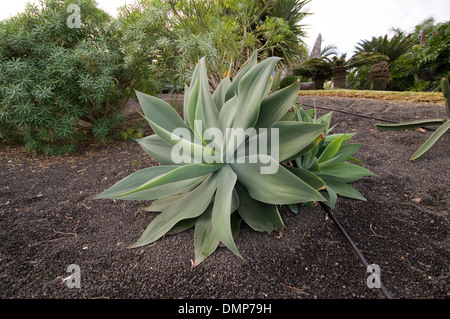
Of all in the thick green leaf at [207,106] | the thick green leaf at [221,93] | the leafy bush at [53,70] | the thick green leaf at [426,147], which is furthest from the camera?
the leafy bush at [53,70]

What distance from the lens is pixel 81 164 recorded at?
6.72 feet

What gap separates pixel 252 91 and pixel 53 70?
186cm

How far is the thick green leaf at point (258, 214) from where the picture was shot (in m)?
1.04

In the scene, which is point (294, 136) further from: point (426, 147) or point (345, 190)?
point (426, 147)

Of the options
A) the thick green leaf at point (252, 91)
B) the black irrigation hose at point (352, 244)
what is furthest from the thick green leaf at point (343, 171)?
the thick green leaf at point (252, 91)

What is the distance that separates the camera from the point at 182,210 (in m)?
1.07

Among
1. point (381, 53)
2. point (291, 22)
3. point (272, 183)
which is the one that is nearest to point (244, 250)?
point (272, 183)

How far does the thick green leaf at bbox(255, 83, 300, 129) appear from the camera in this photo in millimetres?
1092

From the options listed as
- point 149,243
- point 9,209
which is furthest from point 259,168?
point 9,209

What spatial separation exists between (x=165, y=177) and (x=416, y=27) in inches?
772

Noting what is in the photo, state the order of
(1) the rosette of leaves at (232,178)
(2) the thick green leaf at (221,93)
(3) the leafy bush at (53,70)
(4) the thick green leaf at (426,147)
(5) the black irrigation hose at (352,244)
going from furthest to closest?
(3) the leafy bush at (53,70) < (4) the thick green leaf at (426,147) < (2) the thick green leaf at (221,93) < (1) the rosette of leaves at (232,178) < (5) the black irrigation hose at (352,244)

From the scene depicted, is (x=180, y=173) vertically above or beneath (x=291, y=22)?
beneath

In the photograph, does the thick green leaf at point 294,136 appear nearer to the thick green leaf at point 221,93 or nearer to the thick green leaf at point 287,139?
the thick green leaf at point 287,139

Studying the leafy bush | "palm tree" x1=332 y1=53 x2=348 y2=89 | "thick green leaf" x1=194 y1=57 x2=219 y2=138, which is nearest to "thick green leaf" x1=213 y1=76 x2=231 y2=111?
"thick green leaf" x1=194 y1=57 x2=219 y2=138
